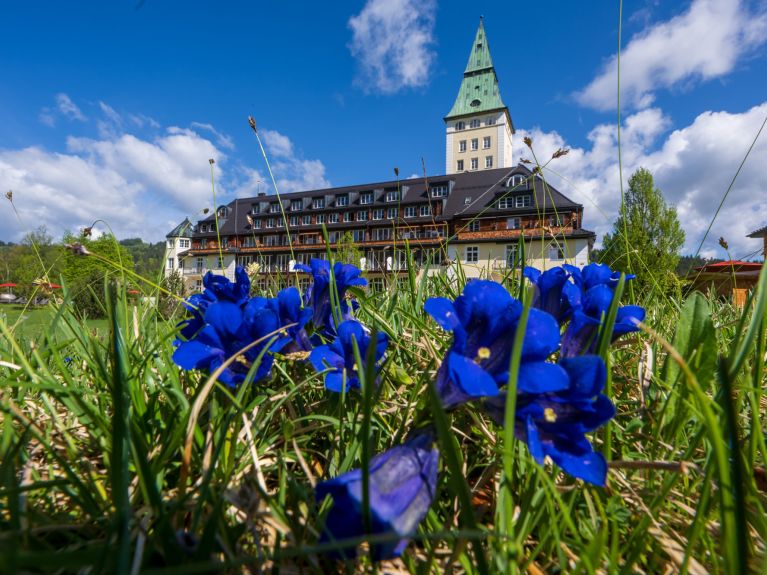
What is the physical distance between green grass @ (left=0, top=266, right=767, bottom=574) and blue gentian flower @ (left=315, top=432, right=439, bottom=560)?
42 mm

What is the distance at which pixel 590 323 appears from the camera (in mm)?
724

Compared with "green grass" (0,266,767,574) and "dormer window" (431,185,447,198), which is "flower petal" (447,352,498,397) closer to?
"green grass" (0,266,767,574)

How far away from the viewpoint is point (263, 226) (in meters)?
37.1

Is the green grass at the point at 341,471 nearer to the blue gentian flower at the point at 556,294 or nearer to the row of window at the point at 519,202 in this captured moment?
the blue gentian flower at the point at 556,294

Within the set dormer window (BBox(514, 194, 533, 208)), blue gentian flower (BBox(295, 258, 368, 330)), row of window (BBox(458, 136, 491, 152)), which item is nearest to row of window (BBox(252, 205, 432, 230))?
dormer window (BBox(514, 194, 533, 208))

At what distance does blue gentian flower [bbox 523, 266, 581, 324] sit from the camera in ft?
2.60

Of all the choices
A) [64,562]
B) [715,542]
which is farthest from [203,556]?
[715,542]

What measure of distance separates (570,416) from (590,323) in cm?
25

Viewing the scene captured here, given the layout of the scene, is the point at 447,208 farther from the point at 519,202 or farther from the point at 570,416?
the point at 570,416

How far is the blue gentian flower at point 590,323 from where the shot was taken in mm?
729

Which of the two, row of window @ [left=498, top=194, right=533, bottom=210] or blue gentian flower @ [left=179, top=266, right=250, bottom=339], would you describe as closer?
blue gentian flower @ [left=179, top=266, right=250, bottom=339]

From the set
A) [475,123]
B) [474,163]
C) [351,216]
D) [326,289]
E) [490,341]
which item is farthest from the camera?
[475,123]

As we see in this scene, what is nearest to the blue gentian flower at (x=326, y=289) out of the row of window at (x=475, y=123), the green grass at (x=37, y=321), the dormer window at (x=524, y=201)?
the green grass at (x=37, y=321)

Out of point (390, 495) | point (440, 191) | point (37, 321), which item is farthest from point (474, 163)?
point (390, 495)
